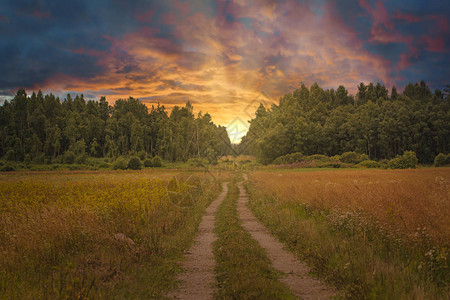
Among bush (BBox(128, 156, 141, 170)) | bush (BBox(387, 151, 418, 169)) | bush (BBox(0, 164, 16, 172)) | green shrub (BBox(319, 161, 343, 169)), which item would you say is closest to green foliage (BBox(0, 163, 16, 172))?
bush (BBox(0, 164, 16, 172))

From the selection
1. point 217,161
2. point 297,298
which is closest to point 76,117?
point 217,161

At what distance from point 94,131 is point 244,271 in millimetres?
111995

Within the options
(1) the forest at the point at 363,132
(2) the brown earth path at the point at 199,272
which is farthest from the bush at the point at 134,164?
(2) the brown earth path at the point at 199,272

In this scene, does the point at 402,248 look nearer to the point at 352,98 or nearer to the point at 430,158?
the point at 430,158

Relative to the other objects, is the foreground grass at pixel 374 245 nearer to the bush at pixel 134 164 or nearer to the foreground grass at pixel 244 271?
the foreground grass at pixel 244 271

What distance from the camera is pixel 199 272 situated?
7059mm

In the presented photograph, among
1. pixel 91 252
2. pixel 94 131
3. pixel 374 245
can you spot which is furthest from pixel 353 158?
pixel 94 131

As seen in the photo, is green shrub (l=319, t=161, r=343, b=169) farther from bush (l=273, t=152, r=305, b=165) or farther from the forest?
the forest

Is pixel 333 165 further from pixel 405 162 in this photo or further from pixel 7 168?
pixel 7 168

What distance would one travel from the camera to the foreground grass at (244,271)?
18.1 feet

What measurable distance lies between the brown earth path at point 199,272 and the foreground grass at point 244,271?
9.3 inches

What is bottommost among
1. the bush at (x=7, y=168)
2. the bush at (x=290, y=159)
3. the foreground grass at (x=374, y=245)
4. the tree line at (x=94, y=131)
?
the bush at (x=7, y=168)

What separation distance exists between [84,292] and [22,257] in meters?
3.52

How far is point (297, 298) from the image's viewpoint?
5.43m
